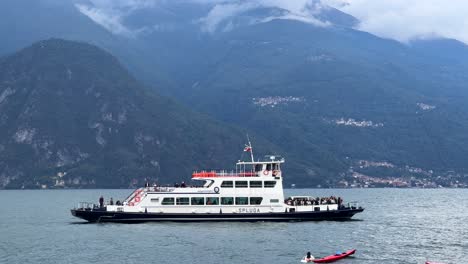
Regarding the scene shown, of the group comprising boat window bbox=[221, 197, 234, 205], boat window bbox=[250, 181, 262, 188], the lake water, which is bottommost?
the lake water

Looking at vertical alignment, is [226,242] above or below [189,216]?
below

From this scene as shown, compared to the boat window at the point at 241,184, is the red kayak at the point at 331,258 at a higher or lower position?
lower

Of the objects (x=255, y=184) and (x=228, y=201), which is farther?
(x=255, y=184)

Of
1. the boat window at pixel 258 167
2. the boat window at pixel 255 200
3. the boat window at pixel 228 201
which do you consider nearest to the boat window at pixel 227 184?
the boat window at pixel 228 201

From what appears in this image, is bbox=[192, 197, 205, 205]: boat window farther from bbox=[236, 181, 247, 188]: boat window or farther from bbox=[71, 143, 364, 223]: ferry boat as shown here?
bbox=[236, 181, 247, 188]: boat window

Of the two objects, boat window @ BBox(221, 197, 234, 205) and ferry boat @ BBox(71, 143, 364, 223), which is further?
boat window @ BBox(221, 197, 234, 205)

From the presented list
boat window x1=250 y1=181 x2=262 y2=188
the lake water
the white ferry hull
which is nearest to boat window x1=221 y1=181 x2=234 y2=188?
boat window x1=250 y1=181 x2=262 y2=188

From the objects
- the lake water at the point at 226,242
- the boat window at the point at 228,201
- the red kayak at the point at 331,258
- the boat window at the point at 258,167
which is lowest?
the red kayak at the point at 331,258

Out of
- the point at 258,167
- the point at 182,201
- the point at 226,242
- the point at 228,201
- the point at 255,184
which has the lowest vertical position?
the point at 226,242

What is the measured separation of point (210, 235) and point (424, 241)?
2719cm

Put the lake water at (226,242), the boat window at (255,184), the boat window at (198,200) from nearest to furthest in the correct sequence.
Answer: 1. the lake water at (226,242)
2. the boat window at (198,200)
3. the boat window at (255,184)

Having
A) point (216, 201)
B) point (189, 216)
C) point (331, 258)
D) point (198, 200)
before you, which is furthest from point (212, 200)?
point (331, 258)

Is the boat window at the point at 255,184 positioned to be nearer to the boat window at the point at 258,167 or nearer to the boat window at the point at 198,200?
the boat window at the point at 258,167

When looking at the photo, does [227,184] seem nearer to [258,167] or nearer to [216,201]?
[216,201]
